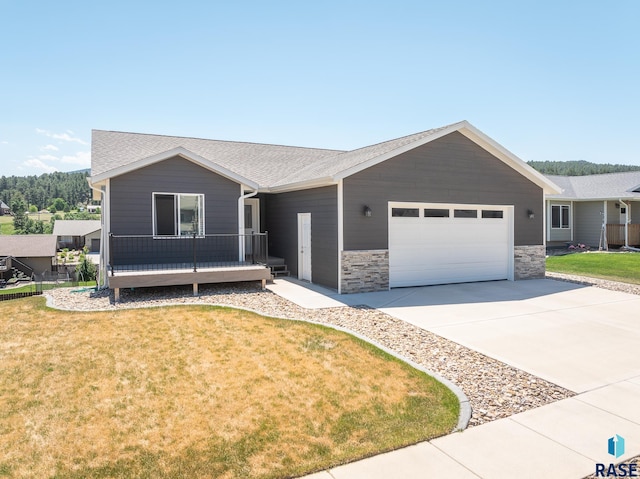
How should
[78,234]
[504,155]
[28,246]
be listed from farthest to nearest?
[78,234], [28,246], [504,155]

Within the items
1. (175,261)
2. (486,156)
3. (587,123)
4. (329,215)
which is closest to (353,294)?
(329,215)

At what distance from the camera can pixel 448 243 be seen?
12594mm

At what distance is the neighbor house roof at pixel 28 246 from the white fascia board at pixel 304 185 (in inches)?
1113

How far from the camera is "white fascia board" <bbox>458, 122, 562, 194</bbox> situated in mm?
12390

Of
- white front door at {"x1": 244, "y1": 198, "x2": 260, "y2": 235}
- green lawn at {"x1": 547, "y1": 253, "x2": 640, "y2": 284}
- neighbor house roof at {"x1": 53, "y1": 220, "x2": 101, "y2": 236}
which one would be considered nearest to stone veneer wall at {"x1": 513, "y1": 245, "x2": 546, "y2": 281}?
green lawn at {"x1": 547, "y1": 253, "x2": 640, "y2": 284}

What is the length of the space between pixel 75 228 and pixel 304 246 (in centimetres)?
5416

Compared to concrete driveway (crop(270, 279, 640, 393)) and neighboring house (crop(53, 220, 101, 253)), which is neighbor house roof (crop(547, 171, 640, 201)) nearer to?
concrete driveway (crop(270, 279, 640, 393))

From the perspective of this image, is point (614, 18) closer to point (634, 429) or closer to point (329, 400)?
point (634, 429)

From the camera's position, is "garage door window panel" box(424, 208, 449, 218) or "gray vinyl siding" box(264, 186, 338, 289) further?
"garage door window panel" box(424, 208, 449, 218)

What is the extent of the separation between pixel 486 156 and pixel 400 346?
851cm

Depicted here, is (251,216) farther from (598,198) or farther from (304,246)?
(598,198)

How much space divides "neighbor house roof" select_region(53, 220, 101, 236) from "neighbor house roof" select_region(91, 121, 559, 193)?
4482 centimetres

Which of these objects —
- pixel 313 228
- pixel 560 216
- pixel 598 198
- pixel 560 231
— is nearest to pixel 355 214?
pixel 313 228

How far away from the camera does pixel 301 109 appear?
1797cm
